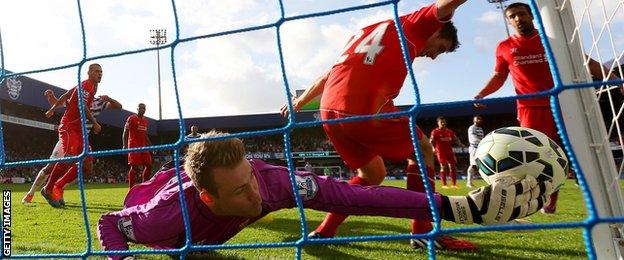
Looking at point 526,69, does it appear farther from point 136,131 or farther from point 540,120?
point 136,131

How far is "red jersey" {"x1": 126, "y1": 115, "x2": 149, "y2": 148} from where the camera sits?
7.82 meters

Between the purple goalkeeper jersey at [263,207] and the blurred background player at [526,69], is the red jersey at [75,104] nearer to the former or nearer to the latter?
the purple goalkeeper jersey at [263,207]

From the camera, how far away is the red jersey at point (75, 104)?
5.55 m

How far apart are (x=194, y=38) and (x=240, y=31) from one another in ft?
0.86

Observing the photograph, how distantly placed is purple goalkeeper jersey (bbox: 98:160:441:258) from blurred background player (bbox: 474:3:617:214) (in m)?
1.90

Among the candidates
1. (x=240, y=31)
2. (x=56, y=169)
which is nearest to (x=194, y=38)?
(x=240, y=31)

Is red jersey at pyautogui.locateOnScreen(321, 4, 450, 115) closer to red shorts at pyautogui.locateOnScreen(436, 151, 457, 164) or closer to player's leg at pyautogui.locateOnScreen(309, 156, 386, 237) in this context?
player's leg at pyautogui.locateOnScreen(309, 156, 386, 237)

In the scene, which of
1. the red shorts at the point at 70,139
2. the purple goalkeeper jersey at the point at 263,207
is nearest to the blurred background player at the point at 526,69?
the purple goalkeeper jersey at the point at 263,207

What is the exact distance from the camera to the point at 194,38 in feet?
7.20

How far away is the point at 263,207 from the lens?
7.09 feet

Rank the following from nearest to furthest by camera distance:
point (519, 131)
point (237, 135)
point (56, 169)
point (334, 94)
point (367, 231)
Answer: point (237, 135) → point (519, 131) → point (334, 94) → point (367, 231) → point (56, 169)

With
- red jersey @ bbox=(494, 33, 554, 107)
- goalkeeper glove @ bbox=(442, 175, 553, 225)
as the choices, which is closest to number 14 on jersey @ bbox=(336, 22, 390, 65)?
goalkeeper glove @ bbox=(442, 175, 553, 225)

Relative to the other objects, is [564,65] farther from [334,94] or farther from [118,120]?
[118,120]

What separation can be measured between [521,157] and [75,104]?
5054 millimetres
